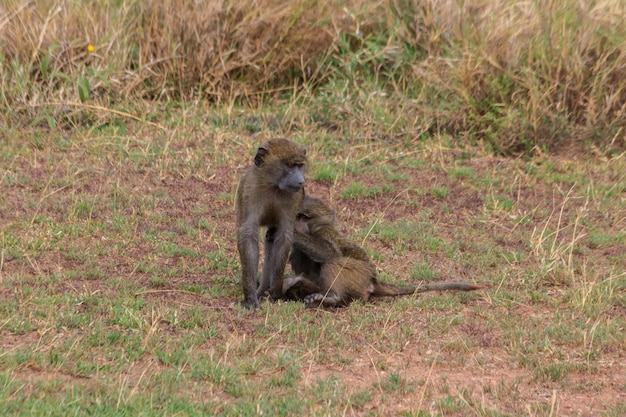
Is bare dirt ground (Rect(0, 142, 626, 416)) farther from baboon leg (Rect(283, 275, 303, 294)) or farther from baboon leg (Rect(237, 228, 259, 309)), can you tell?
baboon leg (Rect(283, 275, 303, 294))

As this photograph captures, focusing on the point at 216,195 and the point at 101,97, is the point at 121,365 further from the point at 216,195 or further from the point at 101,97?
the point at 101,97

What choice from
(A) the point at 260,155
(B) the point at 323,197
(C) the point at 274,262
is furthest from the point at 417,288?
(B) the point at 323,197

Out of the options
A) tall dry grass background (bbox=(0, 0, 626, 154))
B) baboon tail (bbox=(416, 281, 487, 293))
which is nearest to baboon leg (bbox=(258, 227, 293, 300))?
baboon tail (bbox=(416, 281, 487, 293))

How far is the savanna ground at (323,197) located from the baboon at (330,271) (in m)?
0.13

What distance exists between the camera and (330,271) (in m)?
6.55

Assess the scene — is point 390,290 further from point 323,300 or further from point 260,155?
point 260,155

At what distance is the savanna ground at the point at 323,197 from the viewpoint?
541 centimetres

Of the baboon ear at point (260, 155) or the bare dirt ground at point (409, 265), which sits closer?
the bare dirt ground at point (409, 265)

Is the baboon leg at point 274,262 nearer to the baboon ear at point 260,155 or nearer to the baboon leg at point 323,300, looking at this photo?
the baboon leg at point 323,300

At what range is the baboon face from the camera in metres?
6.46

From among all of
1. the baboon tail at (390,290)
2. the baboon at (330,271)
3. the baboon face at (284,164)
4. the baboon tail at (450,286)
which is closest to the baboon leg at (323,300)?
the baboon at (330,271)

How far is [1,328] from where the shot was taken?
5.80 meters

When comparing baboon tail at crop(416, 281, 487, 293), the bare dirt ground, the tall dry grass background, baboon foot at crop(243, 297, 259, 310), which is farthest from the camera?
the tall dry grass background

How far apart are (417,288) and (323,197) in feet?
7.53
